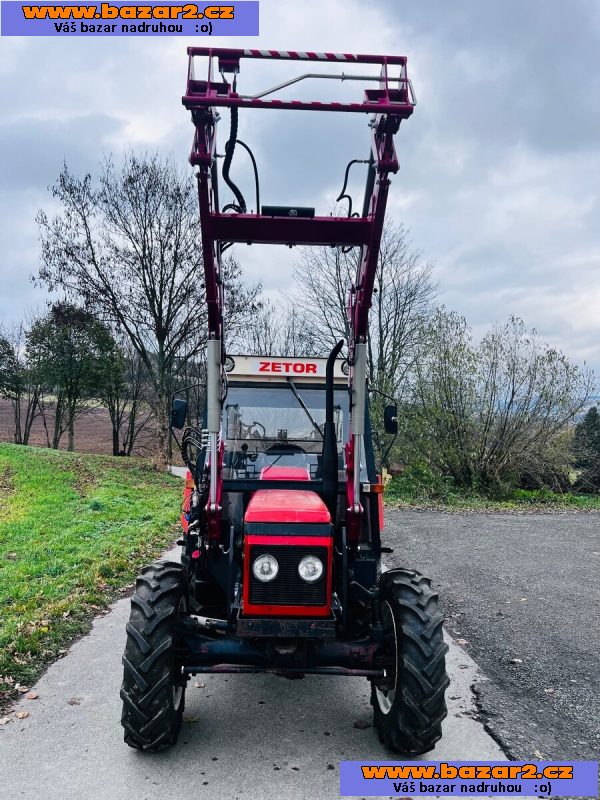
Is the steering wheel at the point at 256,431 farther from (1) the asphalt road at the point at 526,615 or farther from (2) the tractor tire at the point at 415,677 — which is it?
(1) the asphalt road at the point at 526,615

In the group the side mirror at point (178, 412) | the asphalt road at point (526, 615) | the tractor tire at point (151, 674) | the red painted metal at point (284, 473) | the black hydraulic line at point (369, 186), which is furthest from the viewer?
the side mirror at point (178, 412)

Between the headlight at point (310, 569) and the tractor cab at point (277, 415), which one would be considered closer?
the headlight at point (310, 569)

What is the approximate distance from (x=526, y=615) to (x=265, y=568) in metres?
4.29

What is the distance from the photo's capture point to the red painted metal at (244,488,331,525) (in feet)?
12.2

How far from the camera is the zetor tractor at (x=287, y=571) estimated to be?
11.9 feet

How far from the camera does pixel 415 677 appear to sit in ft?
11.8

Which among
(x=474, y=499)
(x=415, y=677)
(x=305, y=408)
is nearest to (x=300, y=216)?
(x=305, y=408)

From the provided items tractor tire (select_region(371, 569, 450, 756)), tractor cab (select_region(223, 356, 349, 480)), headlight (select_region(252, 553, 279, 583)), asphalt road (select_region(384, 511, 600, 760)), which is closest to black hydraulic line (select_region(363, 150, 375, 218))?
tractor cab (select_region(223, 356, 349, 480))

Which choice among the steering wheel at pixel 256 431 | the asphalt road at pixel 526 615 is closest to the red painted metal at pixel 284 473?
the steering wheel at pixel 256 431

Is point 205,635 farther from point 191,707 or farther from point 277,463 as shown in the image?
point 277,463

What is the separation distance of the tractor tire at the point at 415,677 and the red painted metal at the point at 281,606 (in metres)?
0.47

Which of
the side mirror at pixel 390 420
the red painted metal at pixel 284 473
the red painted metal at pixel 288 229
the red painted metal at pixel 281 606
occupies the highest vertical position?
the red painted metal at pixel 288 229

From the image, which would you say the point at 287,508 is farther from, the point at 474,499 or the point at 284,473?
the point at 474,499

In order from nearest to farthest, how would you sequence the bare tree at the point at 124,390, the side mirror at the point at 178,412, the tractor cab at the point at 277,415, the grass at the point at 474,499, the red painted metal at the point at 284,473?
the red painted metal at the point at 284,473, the tractor cab at the point at 277,415, the side mirror at the point at 178,412, the grass at the point at 474,499, the bare tree at the point at 124,390
